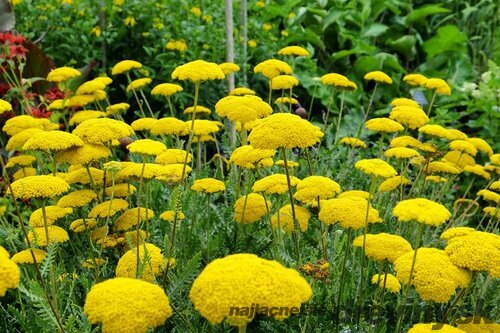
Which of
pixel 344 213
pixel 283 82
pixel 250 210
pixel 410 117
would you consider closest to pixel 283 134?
pixel 344 213

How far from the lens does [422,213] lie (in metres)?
1.42

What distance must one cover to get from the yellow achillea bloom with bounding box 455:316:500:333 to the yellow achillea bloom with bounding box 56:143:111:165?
44.4 inches

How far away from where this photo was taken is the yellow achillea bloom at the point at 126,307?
3.60ft

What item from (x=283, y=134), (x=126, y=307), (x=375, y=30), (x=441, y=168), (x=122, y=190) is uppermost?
(x=283, y=134)

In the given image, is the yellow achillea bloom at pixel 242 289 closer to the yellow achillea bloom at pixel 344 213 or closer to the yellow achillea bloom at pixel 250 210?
the yellow achillea bloom at pixel 344 213

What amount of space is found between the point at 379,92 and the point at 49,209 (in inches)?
163

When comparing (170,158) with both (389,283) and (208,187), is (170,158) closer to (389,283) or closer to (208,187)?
(208,187)

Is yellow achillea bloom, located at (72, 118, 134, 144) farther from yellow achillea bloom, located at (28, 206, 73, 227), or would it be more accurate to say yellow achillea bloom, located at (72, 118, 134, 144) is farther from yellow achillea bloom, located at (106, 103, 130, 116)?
yellow achillea bloom, located at (106, 103, 130, 116)

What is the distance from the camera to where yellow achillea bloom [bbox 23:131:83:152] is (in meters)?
1.81

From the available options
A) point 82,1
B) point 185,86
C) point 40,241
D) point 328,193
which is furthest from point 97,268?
point 82,1

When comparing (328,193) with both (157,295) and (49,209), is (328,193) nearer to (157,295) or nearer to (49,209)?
(157,295)

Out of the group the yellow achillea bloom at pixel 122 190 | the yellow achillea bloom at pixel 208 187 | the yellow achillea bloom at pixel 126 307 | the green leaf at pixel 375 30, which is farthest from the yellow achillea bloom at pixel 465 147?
the green leaf at pixel 375 30

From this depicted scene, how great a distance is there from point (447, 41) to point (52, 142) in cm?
490

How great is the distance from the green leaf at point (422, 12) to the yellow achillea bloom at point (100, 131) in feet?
15.9
